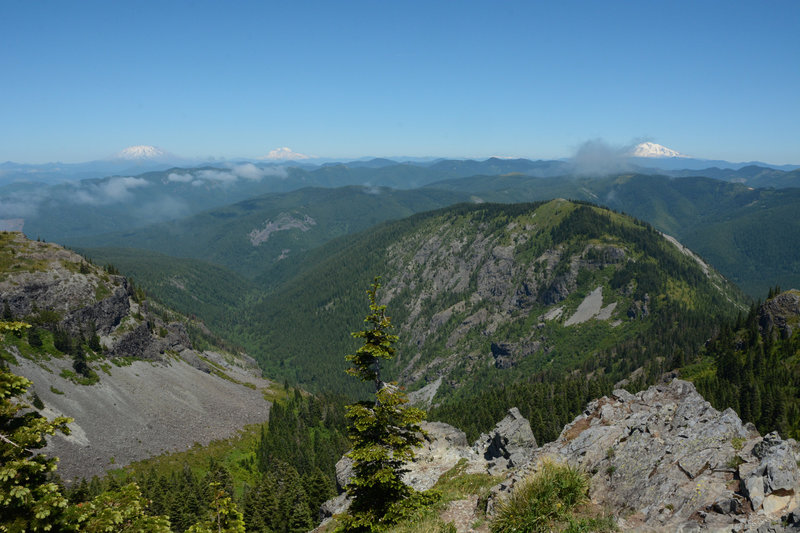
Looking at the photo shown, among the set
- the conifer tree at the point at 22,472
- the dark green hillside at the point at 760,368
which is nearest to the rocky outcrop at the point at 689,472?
the conifer tree at the point at 22,472

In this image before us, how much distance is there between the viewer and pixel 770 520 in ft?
55.0

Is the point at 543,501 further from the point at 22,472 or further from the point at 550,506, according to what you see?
the point at 22,472

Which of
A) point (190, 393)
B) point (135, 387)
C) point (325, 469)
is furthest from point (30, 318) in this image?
point (325, 469)

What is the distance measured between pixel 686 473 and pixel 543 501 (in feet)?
34.2

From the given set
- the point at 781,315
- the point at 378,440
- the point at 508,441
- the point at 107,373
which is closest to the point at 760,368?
the point at 781,315

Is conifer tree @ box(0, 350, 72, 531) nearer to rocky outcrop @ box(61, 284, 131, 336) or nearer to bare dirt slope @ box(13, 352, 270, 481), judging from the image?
bare dirt slope @ box(13, 352, 270, 481)

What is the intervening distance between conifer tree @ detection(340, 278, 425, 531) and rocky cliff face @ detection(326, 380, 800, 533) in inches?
198

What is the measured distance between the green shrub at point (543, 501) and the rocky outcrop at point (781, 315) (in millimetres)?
146914

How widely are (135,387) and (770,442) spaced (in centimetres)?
16427

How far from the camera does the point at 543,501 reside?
19.1 m

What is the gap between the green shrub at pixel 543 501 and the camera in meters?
18.3

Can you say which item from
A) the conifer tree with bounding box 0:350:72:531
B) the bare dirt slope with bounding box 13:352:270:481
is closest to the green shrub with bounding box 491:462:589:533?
the conifer tree with bounding box 0:350:72:531

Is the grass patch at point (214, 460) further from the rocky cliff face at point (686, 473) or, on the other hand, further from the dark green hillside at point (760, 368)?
the dark green hillside at point (760, 368)

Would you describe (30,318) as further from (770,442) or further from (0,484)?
(770,442)
